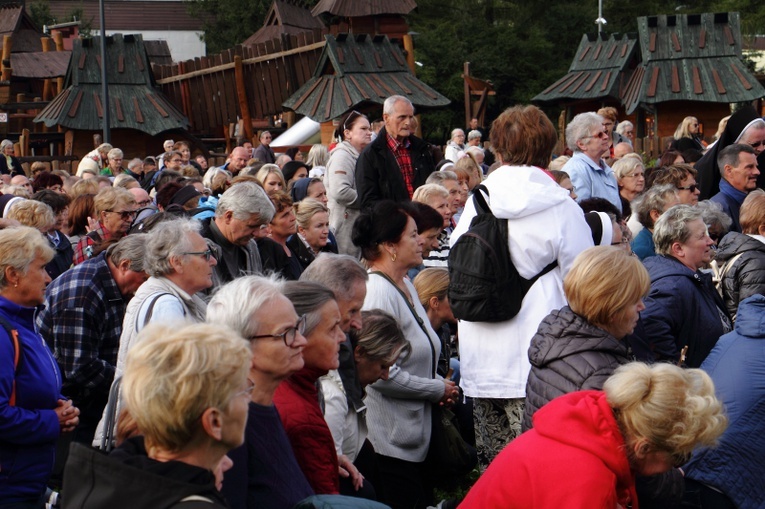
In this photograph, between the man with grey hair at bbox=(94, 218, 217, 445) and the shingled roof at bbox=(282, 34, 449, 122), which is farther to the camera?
the shingled roof at bbox=(282, 34, 449, 122)

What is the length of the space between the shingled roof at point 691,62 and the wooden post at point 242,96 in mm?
8626

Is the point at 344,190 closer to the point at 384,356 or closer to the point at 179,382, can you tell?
the point at 384,356

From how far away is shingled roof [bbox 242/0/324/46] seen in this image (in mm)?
38688

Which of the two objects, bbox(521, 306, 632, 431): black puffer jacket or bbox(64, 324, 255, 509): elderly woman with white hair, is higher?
bbox(64, 324, 255, 509): elderly woman with white hair

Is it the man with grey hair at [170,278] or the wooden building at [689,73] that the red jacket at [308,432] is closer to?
the man with grey hair at [170,278]

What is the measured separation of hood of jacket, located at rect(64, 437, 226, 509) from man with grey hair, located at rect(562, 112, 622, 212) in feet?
18.1

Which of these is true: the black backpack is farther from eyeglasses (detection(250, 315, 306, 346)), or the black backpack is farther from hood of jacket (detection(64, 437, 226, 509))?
hood of jacket (detection(64, 437, 226, 509))

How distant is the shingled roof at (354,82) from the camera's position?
59.4 feet

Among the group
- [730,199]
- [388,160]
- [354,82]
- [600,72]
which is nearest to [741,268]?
[730,199]

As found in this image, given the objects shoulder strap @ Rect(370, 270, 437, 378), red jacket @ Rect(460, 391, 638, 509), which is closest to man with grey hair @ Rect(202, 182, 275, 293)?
shoulder strap @ Rect(370, 270, 437, 378)

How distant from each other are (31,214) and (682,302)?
451cm

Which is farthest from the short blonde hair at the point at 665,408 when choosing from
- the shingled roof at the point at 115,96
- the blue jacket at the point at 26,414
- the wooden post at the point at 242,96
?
the shingled roof at the point at 115,96

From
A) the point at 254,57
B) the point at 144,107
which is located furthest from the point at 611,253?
the point at 144,107

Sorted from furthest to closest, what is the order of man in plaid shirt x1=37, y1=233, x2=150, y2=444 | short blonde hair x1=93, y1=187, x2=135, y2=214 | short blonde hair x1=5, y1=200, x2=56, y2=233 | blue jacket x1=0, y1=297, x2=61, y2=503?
short blonde hair x1=5, y1=200, x2=56, y2=233 → short blonde hair x1=93, y1=187, x2=135, y2=214 → man in plaid shirt x1=37, y1=233, x2=150, y2=444 → blue jacket x1=0, y1=297, x2=61, y2=503
